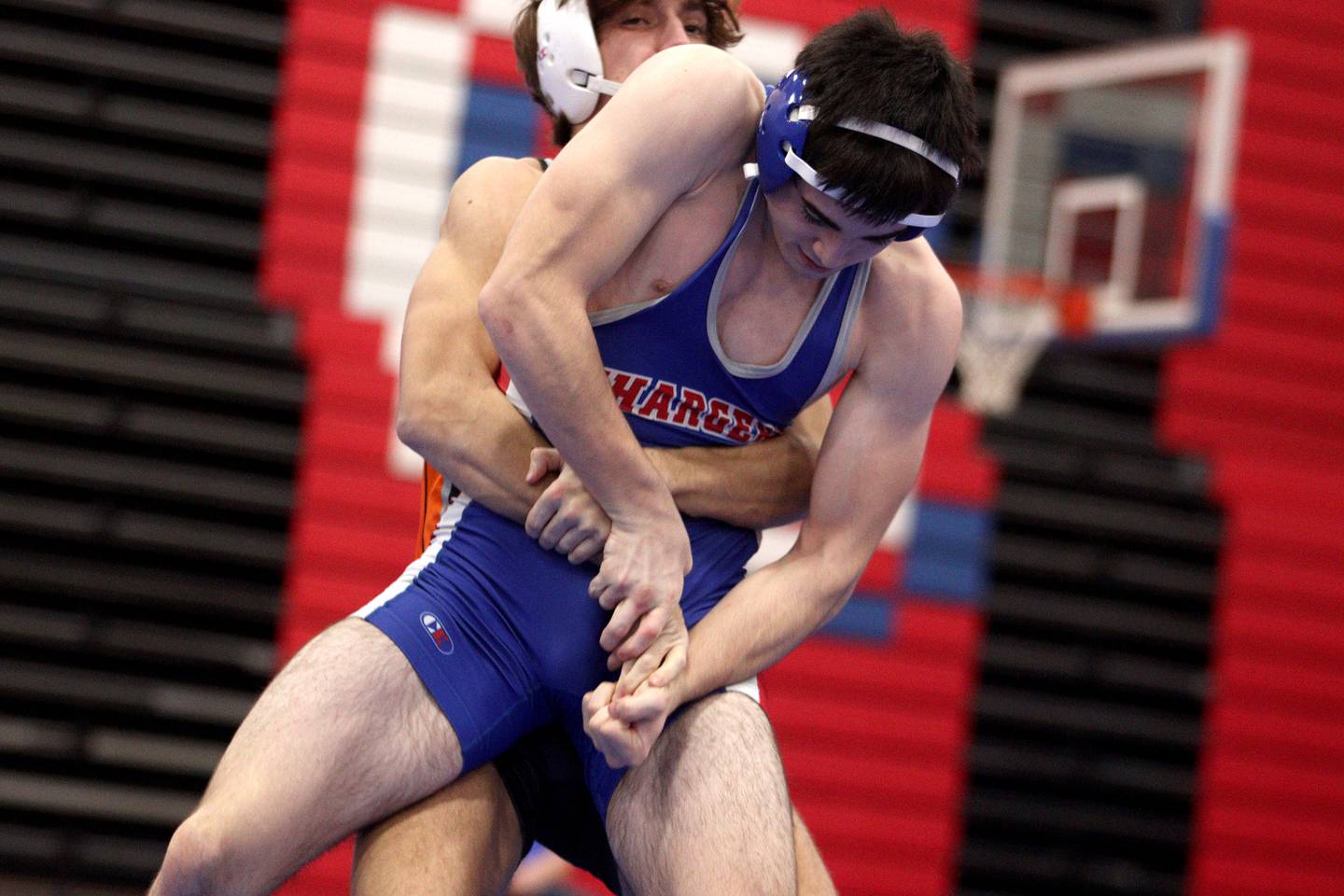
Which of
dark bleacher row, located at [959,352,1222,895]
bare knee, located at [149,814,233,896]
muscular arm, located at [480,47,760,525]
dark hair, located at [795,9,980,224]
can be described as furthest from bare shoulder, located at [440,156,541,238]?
dark bleacher row, located at [959,352,1222,895]

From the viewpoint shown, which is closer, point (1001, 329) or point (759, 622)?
point (759, 622)

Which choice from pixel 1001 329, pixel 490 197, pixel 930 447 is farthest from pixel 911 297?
pixel 1001 329

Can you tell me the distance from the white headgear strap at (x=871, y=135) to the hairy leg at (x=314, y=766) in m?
0.87

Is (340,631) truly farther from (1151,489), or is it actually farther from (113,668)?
(1151,489)

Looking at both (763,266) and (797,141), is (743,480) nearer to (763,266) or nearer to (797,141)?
(763,266)

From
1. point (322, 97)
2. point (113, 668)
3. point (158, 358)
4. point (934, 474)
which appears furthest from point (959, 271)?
point (113, 668)

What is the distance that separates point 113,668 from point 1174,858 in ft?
15.9

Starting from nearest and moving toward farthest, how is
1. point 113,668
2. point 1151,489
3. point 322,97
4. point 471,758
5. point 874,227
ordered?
1. point 874,227
2. point 471,758
3. point 113,668
4. point 322,97
5. point 1151,489

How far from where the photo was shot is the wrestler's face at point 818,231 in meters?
2.15

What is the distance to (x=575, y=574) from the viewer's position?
2344 millimetres

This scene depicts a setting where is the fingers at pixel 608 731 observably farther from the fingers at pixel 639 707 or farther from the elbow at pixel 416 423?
the elbow at pixel 416 423

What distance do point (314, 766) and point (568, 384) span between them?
0.61 metres

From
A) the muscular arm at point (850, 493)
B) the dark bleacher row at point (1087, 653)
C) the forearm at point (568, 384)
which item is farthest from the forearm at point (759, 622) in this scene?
the dark bleacher row at point (1087, 653)

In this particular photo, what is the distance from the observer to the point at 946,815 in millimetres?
7215
